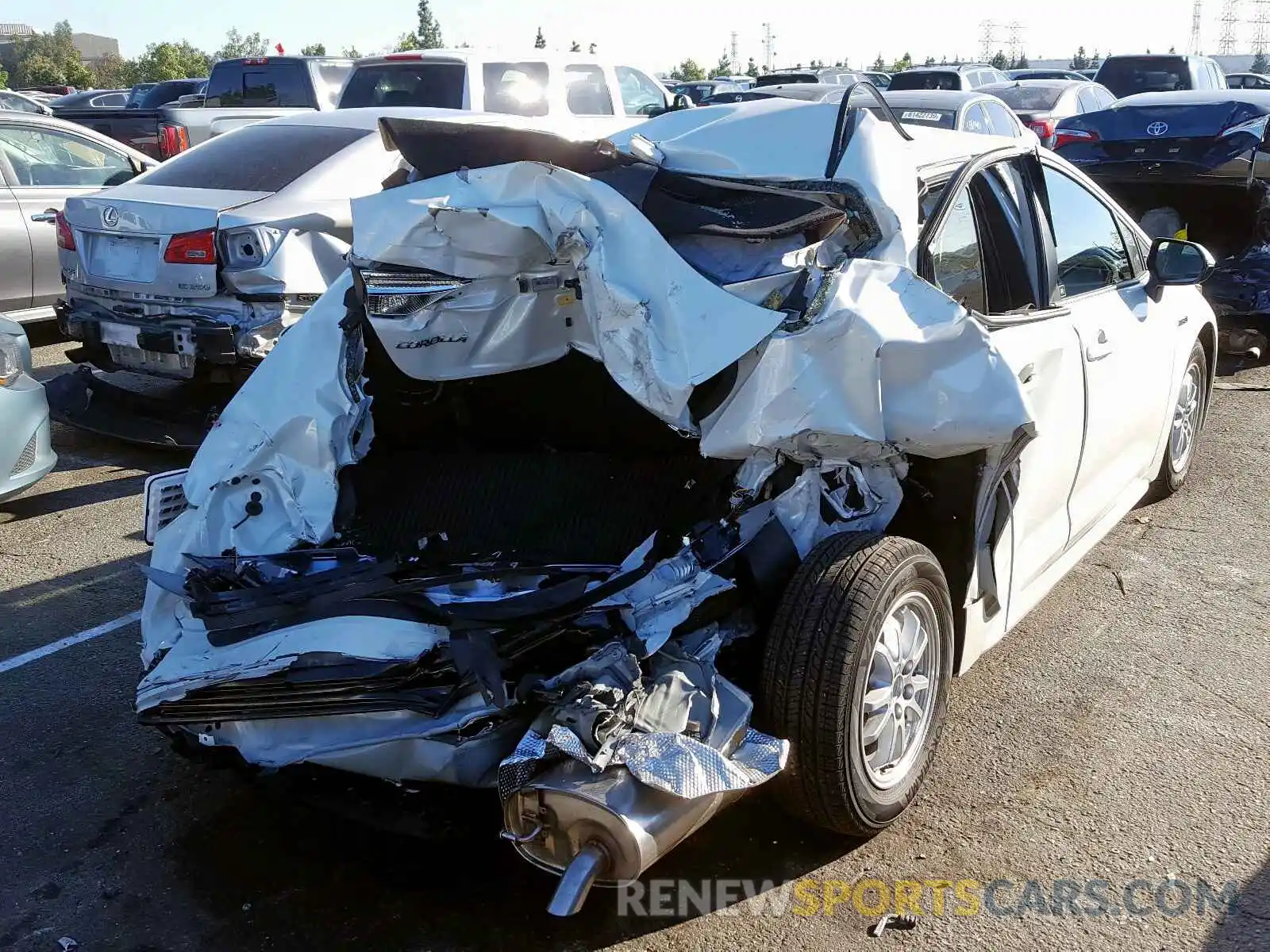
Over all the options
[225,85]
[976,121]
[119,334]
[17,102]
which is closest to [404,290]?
[119,334]

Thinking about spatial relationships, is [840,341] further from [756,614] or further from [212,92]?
[212,92]

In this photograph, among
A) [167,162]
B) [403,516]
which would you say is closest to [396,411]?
[403,516]

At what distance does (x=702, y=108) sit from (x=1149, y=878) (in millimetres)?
2760

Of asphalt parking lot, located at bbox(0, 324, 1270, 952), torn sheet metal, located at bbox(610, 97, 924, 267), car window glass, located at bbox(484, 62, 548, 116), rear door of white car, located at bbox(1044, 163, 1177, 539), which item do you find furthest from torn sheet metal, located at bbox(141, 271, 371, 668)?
car window glass, located at bbox(484, 62, 548, 116)

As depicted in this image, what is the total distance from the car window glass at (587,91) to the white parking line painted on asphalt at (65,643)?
318 inches

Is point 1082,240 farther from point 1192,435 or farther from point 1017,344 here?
point 1192,435

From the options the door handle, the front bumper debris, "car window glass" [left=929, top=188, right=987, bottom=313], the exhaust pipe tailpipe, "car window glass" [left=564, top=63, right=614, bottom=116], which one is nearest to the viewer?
the exhaust pipe tailpipe

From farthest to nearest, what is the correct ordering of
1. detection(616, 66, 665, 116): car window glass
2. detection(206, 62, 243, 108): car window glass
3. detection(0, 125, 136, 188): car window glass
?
detection(616, 66, 665, 116): car window glass < detection(206, 62, 243, 108): car window glass < detection(0, 125, 136, 188): car window glass

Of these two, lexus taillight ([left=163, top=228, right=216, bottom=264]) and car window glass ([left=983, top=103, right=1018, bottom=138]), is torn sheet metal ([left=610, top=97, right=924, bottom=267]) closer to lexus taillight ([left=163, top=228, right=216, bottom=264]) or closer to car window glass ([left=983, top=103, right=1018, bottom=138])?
lexus taillight ([left=163, top=228, right=216, bottom=264])

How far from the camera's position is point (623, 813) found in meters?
2.41

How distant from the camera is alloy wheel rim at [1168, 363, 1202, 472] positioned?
5434 millimetres

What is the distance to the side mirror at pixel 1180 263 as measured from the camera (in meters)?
4.48

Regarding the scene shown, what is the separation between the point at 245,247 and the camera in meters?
6.22

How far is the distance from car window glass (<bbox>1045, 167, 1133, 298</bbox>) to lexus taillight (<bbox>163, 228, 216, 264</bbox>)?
165 inches
